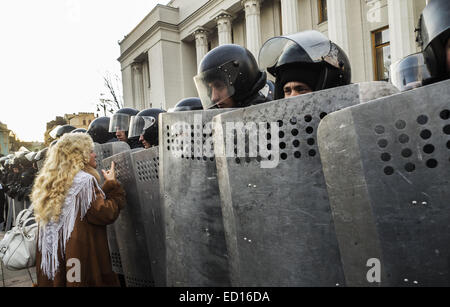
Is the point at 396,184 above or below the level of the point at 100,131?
below

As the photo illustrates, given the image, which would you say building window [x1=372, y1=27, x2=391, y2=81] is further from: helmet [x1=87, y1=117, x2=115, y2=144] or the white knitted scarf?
the white knitted scarf

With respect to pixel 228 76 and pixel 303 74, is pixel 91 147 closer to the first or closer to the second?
pixel 228 76

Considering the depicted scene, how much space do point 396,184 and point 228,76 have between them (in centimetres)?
176

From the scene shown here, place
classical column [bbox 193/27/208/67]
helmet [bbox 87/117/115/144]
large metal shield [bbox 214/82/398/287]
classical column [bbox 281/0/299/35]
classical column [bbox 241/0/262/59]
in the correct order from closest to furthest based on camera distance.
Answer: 1. large metal shield [bbox 214/82/398/287]
2. helmet [bbox 87/117/115/144]
3. classical column [bbox 281/0/299/35]
4. classical column [bbox 241/0/262/59]
5. classical column [bbox 193/27/208/67]

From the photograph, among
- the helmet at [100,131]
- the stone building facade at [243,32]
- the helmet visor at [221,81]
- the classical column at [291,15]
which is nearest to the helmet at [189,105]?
the helmet visor at [221,81]

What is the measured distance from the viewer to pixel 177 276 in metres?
1.77

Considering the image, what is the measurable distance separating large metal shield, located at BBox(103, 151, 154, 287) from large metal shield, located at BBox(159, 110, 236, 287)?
75cm

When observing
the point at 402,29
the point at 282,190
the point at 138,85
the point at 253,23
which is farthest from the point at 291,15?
the point at 138,85

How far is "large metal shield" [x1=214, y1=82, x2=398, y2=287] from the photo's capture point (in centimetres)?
119

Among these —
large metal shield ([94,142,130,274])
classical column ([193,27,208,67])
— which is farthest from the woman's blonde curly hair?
classical column ([193,27,208,67])

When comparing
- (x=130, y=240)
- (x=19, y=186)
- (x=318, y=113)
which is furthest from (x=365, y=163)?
(x=19, y=186)

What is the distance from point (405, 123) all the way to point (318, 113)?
0.35 metres

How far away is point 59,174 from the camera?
2221 mm

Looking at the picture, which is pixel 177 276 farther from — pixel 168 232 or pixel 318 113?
pixel 318 113
